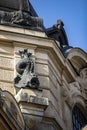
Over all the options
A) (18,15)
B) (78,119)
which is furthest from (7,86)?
(78,119)

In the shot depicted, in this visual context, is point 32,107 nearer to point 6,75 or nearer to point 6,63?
point 6,75

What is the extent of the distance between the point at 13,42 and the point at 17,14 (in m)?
1.18

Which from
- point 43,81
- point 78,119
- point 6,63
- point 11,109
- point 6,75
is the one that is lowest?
point 78,119

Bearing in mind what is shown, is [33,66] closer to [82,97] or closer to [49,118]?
[49,118]

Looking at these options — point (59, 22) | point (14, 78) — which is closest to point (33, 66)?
point (14, 78)

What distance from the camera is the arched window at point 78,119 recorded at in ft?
63.7

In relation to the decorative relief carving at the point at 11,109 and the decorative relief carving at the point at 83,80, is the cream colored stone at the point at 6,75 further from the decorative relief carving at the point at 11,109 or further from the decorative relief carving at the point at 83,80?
the decorative relief carving at the point at 83,80

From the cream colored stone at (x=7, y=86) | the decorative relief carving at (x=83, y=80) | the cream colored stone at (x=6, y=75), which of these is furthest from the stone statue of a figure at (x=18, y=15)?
the decorative relief carving at (x=83, y=80)

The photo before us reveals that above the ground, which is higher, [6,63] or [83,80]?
[6,63]

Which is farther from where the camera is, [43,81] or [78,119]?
[78,119]

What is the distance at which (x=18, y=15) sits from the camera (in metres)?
19.0

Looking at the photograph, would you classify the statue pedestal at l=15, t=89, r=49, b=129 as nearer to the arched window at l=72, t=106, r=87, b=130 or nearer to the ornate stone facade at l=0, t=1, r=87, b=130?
the ornate stone facade at l=0, t=1, r=87, b=130

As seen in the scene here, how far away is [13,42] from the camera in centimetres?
1828

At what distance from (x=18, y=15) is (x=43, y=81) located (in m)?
2.51
